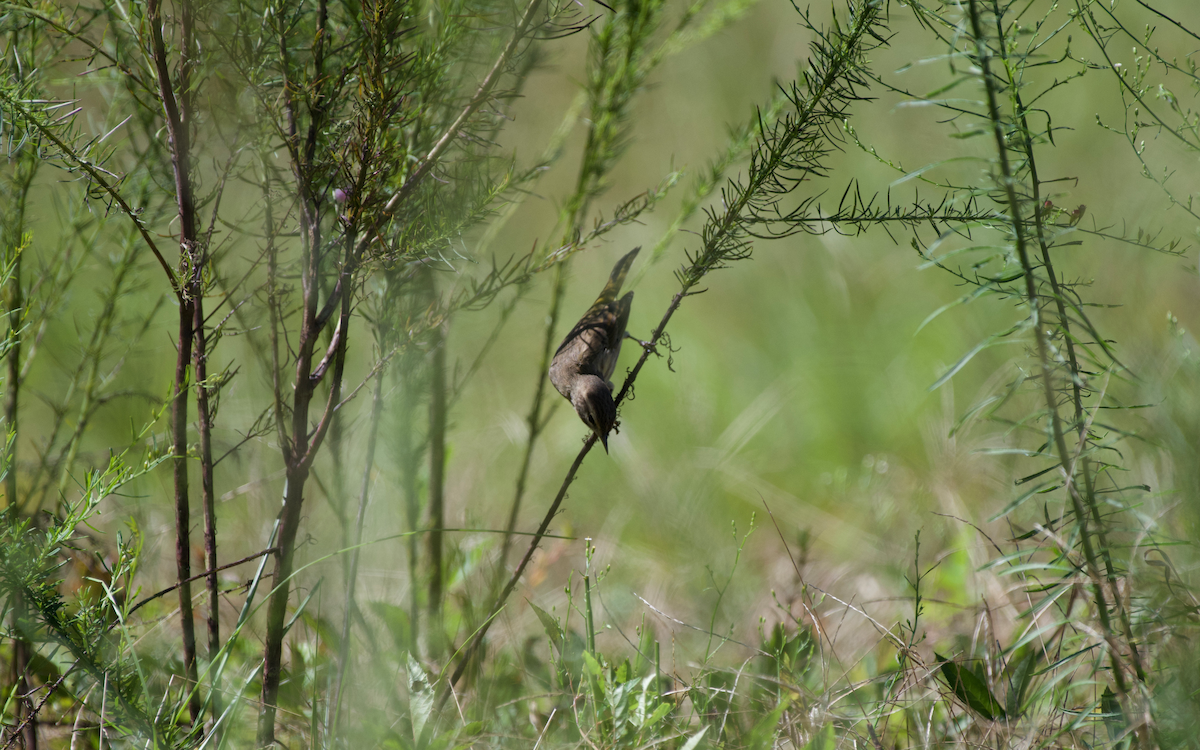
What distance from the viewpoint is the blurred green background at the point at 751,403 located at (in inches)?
125

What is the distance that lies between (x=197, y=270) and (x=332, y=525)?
3.43ft

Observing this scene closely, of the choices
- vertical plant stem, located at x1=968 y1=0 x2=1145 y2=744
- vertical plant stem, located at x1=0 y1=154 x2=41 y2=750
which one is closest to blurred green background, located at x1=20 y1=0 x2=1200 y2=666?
vertical plant stem, located at x1=968 y1=0 x2=1145 y2=744

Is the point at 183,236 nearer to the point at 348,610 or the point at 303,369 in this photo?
the point at 303,369

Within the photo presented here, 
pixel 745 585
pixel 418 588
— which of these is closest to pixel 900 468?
pixel 745 585

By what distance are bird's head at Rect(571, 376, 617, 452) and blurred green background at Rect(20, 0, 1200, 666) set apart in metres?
0.46

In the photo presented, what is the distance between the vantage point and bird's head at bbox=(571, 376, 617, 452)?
3.15 meters

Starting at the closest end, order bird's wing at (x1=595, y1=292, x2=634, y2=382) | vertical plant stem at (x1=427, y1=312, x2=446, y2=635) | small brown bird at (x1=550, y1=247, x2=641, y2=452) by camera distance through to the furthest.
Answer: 1. vertical plant stem at (x1=427, y1=312, x2=446, y2=635)
2. small brown bird at (x1=550, y1=247, x2=641, y2=452)
3. bird's wing at (x1=595, y1=292, x2=634, y2=382)

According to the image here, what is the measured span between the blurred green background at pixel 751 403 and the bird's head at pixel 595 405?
0.46 metres

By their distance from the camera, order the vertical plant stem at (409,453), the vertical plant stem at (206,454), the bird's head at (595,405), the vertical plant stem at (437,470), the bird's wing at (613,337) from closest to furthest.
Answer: the vertical plant stem at (206,454)
the vertical plant stem at (409,453)
the vertical plant stem at (437,470)
the bird's head at (595,405)
the bird's wing at (613,337)

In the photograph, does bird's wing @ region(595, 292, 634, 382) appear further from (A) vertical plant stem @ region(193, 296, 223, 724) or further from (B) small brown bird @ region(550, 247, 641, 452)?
(A) vertical plant stem @ region(193, 296, 223, 724)

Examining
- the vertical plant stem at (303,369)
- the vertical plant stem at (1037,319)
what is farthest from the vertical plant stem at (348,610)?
the vertical plant stem at (1037,319)

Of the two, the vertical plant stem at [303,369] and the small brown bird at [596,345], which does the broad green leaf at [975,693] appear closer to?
the vertical plant stem at [303,369]

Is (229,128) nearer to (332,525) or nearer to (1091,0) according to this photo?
(332,525)

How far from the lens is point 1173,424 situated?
1.66 meters
